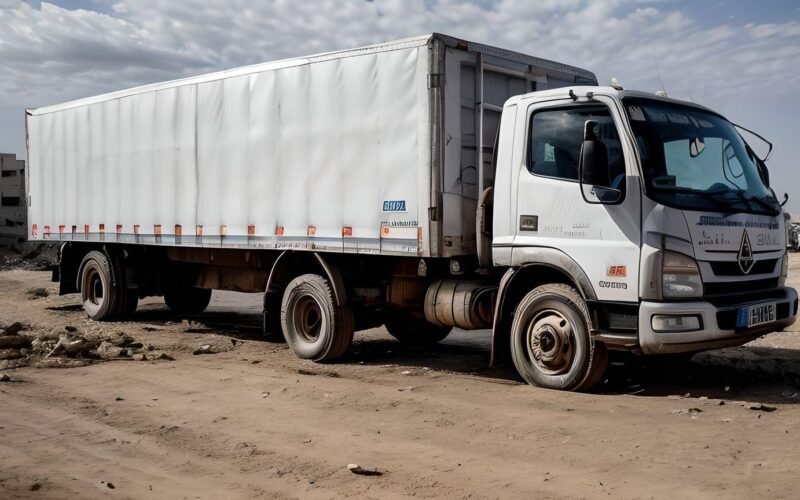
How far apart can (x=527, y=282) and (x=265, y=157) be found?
3903mm

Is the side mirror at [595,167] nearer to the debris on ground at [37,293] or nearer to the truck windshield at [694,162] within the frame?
the truck windshield at [694,162]

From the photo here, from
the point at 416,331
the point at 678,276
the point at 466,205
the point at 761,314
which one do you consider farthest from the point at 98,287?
the point at 761,314

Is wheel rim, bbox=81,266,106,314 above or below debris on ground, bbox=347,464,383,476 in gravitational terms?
above

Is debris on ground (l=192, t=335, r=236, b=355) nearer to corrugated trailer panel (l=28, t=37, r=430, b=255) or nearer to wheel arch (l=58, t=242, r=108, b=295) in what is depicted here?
corrugated trailer panel (l=28, t=37, r=430, b=255)

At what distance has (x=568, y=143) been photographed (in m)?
6.73

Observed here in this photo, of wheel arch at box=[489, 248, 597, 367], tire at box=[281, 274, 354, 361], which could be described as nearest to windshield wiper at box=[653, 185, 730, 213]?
wheel arch at box=[489, 248, 597, 367]

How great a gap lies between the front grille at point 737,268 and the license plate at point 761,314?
0.99 ft

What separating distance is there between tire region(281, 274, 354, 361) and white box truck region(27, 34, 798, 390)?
0.9 inches

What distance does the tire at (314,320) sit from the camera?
8539mm

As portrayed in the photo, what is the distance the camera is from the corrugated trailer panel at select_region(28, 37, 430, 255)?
7.81 metres

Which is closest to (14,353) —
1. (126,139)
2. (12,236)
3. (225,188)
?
(225,188)

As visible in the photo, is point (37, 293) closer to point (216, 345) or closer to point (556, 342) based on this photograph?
point (216, 345)

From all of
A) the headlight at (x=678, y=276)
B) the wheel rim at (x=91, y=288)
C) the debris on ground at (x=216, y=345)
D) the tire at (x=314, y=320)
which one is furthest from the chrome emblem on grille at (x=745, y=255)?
the wheel rim at (x=91, y=288)

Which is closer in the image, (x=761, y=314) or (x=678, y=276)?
(x=678, y=276)
